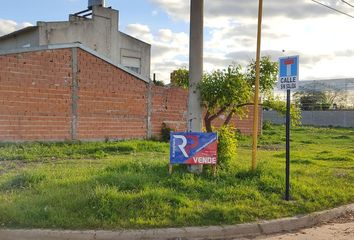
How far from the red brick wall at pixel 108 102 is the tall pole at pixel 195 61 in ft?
30.3

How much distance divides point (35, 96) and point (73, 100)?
166cm

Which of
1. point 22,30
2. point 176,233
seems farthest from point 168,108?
point 176,233

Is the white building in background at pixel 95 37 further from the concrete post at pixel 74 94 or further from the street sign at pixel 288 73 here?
the street sign at pixel 288 73

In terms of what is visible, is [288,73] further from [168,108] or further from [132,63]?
[132,63]

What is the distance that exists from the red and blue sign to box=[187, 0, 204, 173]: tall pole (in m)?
0.48

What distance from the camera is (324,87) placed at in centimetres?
5541

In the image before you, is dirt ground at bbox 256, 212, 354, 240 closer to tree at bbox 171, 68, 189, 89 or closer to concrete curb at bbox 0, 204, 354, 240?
concrete curb at bbox 0, 204, 354, 240

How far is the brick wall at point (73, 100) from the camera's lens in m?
16.4

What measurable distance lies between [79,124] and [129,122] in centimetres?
272

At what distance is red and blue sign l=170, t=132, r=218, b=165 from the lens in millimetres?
9531

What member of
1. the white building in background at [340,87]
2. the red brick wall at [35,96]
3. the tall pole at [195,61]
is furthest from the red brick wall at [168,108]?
the white building in background at [340,87]

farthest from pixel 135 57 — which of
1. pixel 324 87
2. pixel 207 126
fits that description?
pixel 324 87

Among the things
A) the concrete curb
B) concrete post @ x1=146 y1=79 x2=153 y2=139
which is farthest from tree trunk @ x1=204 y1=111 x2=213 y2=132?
concrete post @ x1=146 y1=79 x2=153 y2=139

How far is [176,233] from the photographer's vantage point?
Answer: 21.9ft
